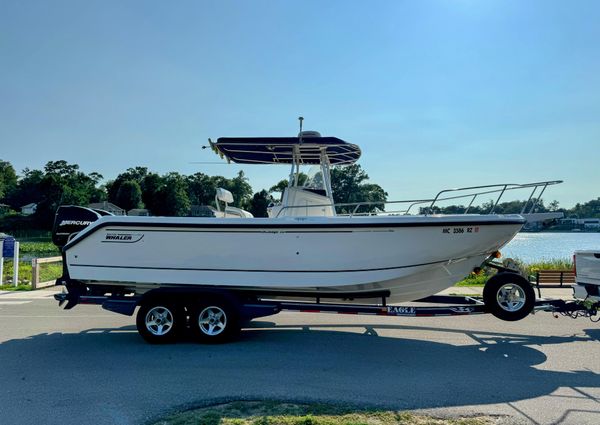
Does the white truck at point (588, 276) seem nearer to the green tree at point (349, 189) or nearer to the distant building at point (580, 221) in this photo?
the distant building at point (580, 221)

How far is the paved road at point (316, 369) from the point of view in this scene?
3.66 metres

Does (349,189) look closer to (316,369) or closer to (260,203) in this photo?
(260,203)

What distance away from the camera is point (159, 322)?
18.8 ft

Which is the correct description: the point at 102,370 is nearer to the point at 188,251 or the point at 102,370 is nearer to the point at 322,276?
the point at 188,251

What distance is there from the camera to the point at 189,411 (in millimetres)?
3490

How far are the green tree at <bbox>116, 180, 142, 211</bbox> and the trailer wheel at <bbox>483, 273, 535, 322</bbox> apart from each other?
6903 cm

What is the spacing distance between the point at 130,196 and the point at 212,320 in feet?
225

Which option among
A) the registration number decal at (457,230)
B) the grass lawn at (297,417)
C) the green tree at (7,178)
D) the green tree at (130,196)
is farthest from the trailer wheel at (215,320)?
the green tree at (7,178)

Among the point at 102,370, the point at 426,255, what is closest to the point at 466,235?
the point at 426,255

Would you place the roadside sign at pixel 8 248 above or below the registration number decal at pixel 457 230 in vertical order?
below

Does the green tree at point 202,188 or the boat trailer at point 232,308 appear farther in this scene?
the green tree at point 202,188

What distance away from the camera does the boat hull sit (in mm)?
5598

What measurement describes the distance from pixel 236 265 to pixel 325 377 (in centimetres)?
213

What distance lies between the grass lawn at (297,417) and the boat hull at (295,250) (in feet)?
7.63
